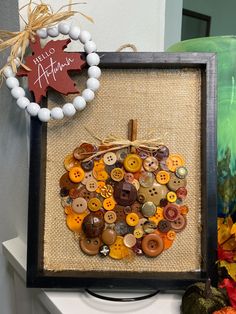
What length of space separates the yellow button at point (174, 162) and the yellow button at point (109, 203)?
9 cm

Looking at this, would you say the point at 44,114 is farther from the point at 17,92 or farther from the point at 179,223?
the point at 179,223

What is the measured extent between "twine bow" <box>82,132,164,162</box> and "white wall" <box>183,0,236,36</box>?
212cm

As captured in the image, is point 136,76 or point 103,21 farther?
point 103,21

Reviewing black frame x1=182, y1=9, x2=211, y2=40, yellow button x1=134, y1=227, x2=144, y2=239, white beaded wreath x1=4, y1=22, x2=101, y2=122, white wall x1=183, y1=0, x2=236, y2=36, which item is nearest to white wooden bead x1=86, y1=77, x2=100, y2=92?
white beaded wreath x1=4, y1=22, x2=101, y2=122

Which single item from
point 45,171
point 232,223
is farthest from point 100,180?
point 232,223

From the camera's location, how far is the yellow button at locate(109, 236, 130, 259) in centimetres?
49

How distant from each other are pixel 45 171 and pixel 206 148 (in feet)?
0.76

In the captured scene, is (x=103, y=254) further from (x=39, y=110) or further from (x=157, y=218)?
(x=39, y=110)

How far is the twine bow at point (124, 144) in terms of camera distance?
0.49 meters

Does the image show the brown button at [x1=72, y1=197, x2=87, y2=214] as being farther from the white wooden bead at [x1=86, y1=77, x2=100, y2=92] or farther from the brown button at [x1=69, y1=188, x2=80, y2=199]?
the white wooden bead at [x1=86, y1=77, x2=100, y2=92]

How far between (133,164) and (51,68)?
0.58 ft

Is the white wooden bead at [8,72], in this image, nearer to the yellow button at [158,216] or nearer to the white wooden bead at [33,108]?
the white wooden bead at [33,108]

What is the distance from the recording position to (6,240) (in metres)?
0.68

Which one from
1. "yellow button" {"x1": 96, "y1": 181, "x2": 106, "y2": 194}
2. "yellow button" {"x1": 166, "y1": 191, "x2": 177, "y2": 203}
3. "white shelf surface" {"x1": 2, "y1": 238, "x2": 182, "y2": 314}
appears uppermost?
"yellow button" {"x1": 96, "y1": 181, "x2": 106, "y2": 194}
